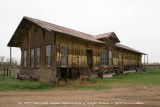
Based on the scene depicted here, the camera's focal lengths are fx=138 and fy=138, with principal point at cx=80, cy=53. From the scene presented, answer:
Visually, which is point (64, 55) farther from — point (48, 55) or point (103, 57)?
point (103, 57)

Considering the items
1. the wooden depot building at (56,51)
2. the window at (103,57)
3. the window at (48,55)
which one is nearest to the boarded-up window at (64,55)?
the wooden depot building at (56,51)

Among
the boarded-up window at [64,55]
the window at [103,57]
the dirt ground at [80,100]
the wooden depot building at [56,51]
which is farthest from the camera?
the window at [103,57]

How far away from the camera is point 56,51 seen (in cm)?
1259

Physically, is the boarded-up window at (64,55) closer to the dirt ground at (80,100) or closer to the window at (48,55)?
the window at (48,55)

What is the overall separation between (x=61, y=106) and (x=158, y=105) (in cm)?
405

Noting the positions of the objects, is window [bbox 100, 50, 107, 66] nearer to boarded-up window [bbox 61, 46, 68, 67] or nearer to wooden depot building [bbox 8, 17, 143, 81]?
wooden depot building [bbox 8, 17, 143, 81]

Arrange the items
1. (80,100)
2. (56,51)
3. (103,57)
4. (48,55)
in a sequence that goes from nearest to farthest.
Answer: (80,100)
(56,51)
(48,55)
(103,57)

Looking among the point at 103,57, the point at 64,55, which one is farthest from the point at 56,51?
the point at 103,57

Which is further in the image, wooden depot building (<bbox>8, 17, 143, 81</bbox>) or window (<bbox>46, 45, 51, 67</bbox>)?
window (<bbox>46, 45, 51, 67</bbox>)

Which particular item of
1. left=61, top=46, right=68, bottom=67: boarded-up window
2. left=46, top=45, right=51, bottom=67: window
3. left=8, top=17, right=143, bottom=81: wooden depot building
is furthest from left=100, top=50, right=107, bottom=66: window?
left=46, top=45, right=51, bottom=67: window

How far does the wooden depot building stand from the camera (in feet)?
41.8

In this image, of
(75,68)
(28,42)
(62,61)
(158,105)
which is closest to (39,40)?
(28,42)

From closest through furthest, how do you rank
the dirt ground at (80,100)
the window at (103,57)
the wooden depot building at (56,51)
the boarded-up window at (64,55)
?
the dirt ground at (80,100) → the wooden depot building at (56,51) → the boarded-up window at (64,55) → the window at (103,57)

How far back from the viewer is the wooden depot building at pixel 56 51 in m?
12.7
